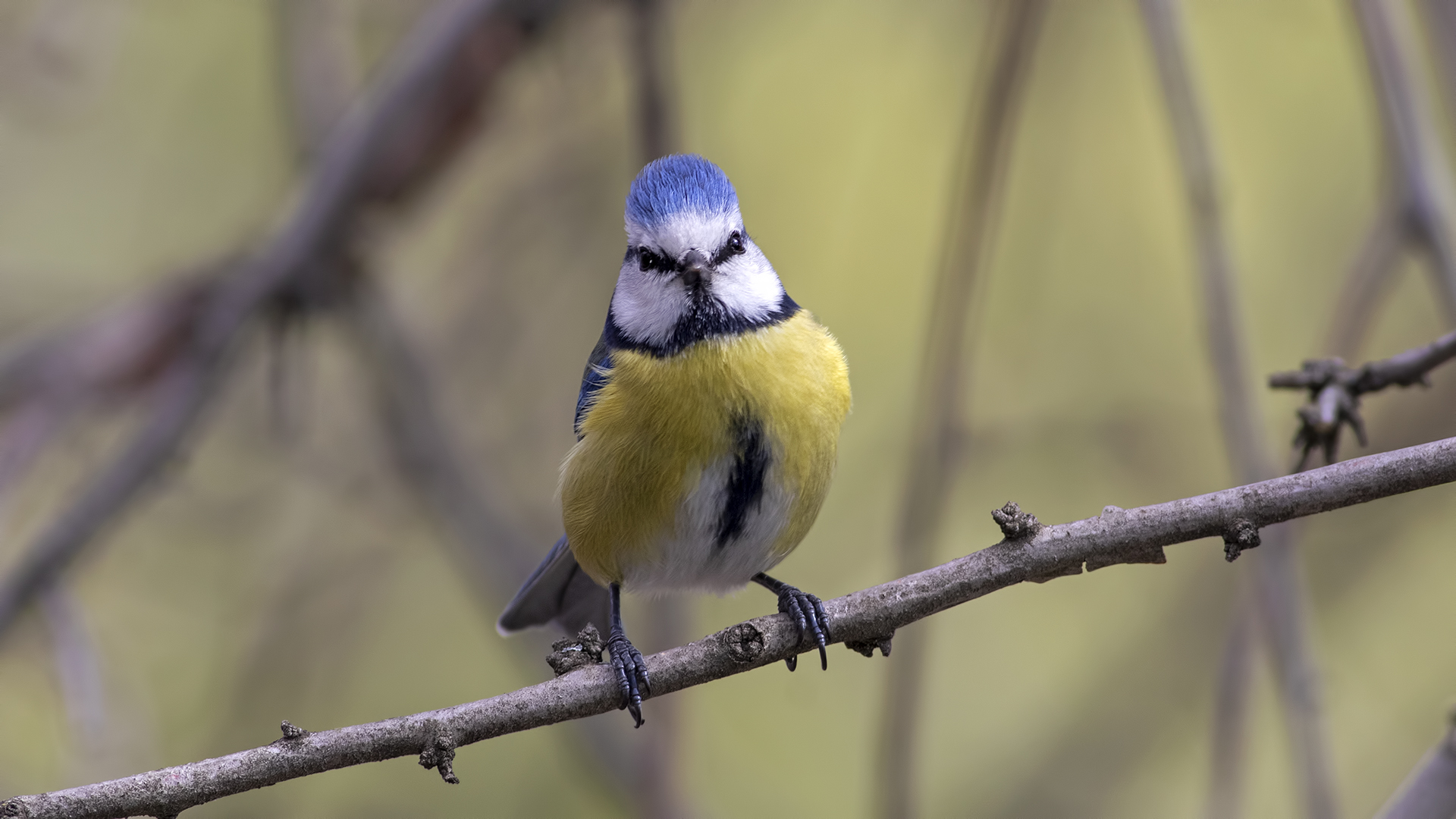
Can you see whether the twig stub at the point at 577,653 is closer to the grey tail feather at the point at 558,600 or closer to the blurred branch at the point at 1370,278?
the grey tail feather at the point at 558,600

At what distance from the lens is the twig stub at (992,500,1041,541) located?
2.00 metres

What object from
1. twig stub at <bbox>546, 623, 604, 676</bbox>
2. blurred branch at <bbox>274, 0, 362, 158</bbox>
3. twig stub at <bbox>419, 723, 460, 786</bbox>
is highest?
blurred branch at <bbox>274, 0, 362, 158</bbox>

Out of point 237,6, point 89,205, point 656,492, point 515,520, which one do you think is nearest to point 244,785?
point 656,492

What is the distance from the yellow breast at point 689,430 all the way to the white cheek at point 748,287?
0.24ft

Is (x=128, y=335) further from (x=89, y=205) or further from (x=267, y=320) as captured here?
(x=89, y=205)

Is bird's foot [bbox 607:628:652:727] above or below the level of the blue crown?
below

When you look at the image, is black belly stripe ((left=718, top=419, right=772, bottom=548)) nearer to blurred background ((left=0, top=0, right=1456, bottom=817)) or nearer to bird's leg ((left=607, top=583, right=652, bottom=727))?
bird's leg ((left=607, top=583, right=652, bottom=727))

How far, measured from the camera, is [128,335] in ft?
12.5

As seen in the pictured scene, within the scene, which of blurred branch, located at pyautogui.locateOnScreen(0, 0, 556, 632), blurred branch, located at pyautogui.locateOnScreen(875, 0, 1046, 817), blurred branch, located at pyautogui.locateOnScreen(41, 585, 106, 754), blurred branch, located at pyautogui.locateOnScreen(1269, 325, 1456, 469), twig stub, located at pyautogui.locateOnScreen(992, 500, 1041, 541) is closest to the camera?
twig stub, located at pyautogui.locateOnScreen(992, 500, 1041, 541)

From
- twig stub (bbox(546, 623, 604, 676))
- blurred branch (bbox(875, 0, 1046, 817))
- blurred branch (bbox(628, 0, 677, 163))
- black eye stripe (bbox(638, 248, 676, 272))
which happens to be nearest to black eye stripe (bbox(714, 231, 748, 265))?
black eye stripe (bbox(638, 248, 676, 272))

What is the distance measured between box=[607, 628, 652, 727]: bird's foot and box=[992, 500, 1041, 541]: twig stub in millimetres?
684

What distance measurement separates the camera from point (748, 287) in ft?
9.96

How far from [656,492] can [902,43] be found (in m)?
3.24

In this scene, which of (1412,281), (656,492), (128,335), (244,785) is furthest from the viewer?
(1412,281)
